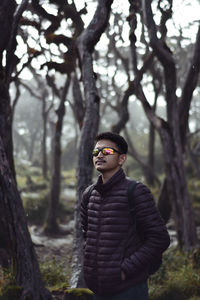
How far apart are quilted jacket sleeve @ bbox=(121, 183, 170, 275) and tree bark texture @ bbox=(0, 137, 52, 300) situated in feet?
5.79

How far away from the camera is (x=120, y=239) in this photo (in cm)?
319

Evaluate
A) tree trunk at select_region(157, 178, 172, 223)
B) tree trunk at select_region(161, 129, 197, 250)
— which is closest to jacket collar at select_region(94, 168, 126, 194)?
tree trunk at select_region(161, 129, 197, 250)

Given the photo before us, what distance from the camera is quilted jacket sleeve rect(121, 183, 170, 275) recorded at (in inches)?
123

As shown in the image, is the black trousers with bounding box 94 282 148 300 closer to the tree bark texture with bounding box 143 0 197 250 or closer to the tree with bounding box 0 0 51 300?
the tree with bounding box 0 0 51 300

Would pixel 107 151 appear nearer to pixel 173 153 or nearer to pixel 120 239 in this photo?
pixel 120 239

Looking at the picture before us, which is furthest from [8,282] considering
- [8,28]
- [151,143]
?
[151,143]

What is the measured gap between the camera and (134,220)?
129 inches

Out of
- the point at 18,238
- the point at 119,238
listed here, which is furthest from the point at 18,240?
the point at 119,238

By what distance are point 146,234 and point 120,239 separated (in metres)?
0.21

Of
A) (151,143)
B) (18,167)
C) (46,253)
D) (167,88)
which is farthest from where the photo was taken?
(18,167)

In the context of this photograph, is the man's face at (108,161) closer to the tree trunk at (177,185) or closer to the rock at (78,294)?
the rock at (78,294)

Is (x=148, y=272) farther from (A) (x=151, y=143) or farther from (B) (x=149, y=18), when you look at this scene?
(A) (x=151, y=143)

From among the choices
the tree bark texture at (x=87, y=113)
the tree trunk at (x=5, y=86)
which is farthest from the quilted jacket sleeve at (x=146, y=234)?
the tree trunk at (x=5, y=86)

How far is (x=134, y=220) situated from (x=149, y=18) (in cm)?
582
